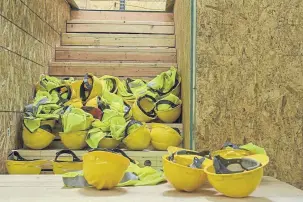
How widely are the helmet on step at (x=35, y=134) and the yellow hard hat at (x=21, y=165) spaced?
16 centimetres

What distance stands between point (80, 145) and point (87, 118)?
213 millimetres

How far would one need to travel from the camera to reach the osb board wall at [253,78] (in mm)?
2426

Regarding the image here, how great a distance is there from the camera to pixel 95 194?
5.11 ft

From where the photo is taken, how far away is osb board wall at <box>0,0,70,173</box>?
2746 millimetres

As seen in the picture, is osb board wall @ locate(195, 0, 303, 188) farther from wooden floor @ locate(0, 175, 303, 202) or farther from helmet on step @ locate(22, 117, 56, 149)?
helmet on step @ locate(22, 117, 56, 149)

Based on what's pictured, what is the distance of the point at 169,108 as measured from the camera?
311 centimetres

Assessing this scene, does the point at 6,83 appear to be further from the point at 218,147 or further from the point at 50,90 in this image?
the point at 218,147

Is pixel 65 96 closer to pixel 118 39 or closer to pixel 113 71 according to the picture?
pixel 113 71

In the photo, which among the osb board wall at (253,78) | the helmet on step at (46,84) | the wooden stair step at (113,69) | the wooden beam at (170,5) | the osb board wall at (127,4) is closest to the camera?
the osb board wall at (253,78)

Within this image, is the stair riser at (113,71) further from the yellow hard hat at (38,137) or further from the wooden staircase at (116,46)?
the yellow hard hat at (38,137)

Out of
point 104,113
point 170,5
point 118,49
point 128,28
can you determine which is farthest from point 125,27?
point 104,113

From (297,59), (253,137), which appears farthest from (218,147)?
(297,59)

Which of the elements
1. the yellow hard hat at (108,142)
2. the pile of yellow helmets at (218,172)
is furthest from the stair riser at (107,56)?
the pile of yellow helmets at (218,172)

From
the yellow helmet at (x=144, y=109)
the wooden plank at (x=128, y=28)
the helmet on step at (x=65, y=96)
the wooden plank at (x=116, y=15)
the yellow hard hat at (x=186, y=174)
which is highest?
the wooden plank at (x=116, y=15)
